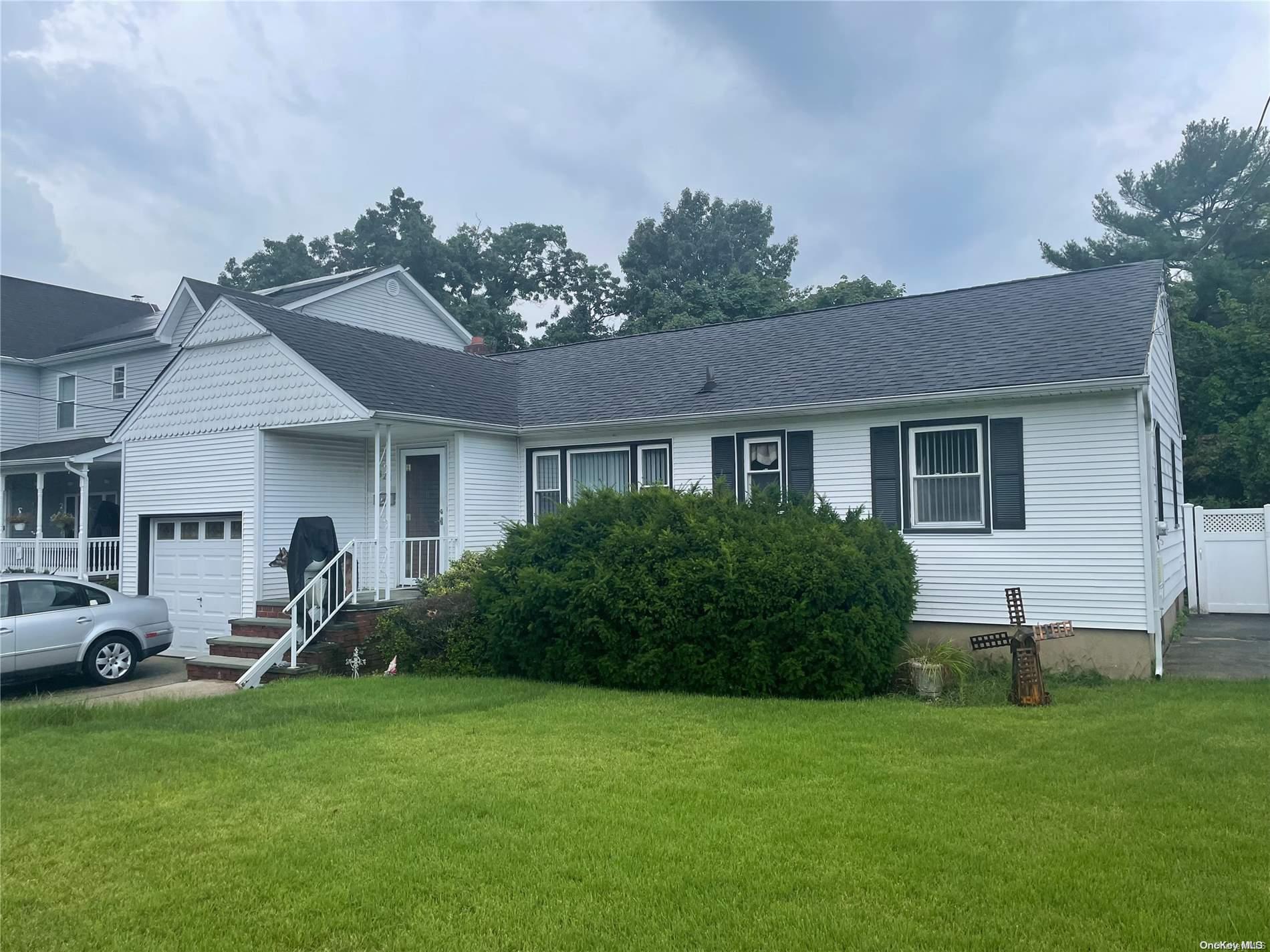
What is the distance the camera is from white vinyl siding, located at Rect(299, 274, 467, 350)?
22375 millimetres

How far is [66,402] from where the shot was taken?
23984 millimetres

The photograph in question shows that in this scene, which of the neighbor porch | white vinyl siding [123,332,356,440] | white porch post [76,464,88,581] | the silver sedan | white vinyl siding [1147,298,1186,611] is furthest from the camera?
the neighbor porch

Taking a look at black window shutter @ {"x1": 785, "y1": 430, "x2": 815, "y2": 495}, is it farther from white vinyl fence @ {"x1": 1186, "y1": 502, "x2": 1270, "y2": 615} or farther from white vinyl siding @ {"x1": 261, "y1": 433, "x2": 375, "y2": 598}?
white vinyl fence @ {"x1": 1186, "y1": 502, "x2": 1270, "y2": 615}

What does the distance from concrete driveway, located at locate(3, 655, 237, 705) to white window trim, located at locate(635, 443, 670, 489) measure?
6.66 m

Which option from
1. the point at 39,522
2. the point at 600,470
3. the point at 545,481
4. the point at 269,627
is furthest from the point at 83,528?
the point at 600,470

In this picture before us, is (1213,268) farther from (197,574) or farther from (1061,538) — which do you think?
(197,574)

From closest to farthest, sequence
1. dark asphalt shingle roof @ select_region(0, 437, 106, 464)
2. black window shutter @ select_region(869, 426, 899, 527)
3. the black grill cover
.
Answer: black window shutter @ select_region(869, 426, 899, 527)
the black grill cover
dark asphalt shingle roof @ select_region(0, 437, 106, 464)

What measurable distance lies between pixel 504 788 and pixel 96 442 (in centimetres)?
2008

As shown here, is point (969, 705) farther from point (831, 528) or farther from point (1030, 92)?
point (1030, 92)

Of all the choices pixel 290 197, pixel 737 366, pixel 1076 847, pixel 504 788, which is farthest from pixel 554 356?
pixel 1076 847

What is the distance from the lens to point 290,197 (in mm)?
21688

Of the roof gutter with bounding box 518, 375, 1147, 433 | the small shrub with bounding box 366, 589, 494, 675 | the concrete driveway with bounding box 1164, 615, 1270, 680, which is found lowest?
the concrete driveway with bounding box 1164, 615, 1270, 680

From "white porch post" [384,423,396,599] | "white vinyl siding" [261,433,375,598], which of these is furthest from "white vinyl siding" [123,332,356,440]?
"white porch post" [384,423,396,599]

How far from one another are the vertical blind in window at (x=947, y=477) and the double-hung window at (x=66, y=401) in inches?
874
